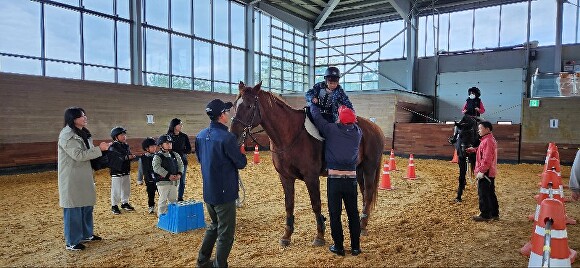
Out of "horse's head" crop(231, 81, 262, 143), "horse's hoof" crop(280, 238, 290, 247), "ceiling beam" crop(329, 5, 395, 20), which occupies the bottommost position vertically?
"horse's hoof" crop(280, 238, 290, 247)

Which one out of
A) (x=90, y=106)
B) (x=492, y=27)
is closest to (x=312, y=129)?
(x=90, y=106)

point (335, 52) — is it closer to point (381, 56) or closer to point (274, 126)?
point (381, 56)

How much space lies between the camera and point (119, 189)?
5.53 metres

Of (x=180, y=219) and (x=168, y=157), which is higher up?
(x=168, y=157)

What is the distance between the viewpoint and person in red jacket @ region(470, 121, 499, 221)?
15.6ft

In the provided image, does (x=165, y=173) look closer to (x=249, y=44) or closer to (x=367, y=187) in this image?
(x=367, y=187)

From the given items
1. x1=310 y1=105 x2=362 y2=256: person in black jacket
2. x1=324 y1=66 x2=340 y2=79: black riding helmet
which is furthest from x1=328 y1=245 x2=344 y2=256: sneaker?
x1=324 y1=66 x2=340 y2=79: black riding helmet

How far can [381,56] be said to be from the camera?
70.2 ft

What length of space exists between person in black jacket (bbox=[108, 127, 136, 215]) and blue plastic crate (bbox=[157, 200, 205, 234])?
1.32 m

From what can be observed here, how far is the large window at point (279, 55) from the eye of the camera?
20.3 metres

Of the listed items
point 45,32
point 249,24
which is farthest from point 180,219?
point 249,24

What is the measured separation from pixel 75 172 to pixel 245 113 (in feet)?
6.90

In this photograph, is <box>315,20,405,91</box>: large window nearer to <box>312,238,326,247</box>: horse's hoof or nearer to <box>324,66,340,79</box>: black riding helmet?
<box>324,66,340,79</box>: black riding helmet

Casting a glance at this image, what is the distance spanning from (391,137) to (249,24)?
34.4ft
